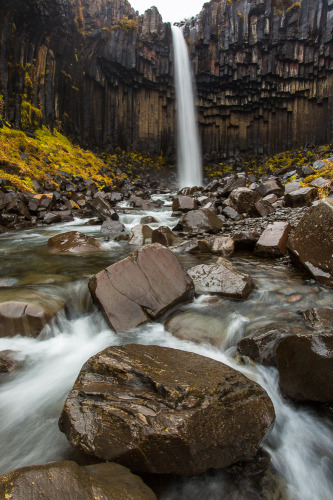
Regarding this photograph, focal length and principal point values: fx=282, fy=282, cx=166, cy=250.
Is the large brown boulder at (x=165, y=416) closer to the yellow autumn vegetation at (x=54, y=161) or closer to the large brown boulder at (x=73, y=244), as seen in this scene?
the large brown boulder at (x=73, y=244)

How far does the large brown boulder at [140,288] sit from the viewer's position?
11.7 feet

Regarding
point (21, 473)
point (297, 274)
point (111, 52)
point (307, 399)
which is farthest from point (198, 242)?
point (111, 52)

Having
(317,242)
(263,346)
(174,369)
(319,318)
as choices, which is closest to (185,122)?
(317,242)

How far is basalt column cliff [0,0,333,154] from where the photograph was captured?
863 inches

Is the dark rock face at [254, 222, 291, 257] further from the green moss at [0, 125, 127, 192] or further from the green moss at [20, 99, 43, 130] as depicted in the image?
the green moss at [20, 99, 43, 130]

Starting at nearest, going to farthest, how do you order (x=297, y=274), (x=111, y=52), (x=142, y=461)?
(x=142, y=461) → (x=297, y=274) → (x=111, y=52)

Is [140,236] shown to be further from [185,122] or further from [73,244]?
[185,122]

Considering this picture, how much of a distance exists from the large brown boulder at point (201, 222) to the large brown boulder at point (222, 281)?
3.76 meters

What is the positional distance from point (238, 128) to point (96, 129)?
13.7m

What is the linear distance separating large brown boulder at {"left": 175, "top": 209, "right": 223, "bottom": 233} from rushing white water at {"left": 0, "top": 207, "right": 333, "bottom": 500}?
9.37 feet

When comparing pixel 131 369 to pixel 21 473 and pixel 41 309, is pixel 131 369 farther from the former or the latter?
pixel 41 309

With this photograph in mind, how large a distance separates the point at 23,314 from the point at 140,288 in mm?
1412

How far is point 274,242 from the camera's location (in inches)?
232

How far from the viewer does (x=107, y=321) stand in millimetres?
3549
